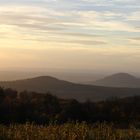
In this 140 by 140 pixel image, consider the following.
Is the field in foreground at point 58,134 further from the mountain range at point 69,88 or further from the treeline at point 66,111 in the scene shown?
the mountain range at point 69,88

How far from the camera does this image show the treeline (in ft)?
104

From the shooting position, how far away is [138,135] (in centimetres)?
1148

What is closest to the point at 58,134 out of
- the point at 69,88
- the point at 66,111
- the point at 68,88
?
the point at 66,111

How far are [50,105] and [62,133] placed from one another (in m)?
33.5

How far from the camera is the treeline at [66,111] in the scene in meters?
31.8

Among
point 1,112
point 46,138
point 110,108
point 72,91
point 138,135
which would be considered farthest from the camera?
point 72,91

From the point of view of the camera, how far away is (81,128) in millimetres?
10312

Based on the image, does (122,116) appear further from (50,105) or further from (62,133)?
(62,133)

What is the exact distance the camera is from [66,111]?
36000 millimetres

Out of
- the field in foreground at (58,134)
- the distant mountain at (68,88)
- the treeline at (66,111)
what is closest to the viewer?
the field in foreground at (58,134)

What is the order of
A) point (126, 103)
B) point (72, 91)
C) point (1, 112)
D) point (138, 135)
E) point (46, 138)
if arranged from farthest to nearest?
point (72, 91) → point (126, 103) → point (1, 112) → point (138, 135) → point (46, 138)

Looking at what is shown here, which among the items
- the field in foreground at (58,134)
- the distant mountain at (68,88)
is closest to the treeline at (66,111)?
the field in foreground at (58,134)

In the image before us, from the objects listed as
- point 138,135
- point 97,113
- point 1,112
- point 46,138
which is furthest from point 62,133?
point 97,113

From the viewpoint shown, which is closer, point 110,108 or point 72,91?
point 110,108
